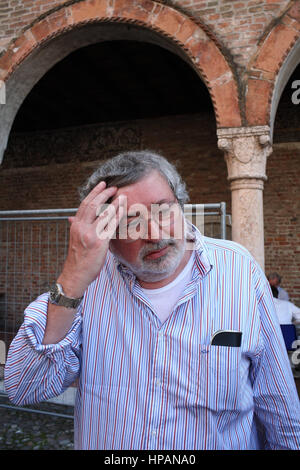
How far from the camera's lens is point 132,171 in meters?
1.18

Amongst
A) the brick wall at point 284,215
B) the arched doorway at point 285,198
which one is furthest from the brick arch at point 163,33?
the brick wall at point 284,215

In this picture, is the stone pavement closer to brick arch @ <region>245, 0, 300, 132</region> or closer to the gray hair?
the gray hair

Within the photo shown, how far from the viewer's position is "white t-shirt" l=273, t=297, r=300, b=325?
474 centimetres

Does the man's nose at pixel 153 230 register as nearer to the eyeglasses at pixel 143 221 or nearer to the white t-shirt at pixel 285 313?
the eyeglasses at pixel 143 221

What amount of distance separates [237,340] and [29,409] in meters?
3.52

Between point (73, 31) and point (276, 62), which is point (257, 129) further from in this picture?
point (73, 31)

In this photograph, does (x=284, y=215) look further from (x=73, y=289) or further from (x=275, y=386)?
(x=73, y=289)

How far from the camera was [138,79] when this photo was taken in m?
8.02

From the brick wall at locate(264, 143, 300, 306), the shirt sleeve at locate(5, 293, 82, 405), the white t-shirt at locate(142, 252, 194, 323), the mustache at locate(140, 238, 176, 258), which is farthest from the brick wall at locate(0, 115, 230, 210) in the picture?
the shirt sleeve at locate(5, 293, 82, 405)

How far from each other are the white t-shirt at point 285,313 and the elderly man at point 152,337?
11.9 feet

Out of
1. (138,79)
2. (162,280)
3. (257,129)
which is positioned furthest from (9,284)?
(162,280)

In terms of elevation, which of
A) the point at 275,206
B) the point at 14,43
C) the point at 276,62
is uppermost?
the point at 14,43

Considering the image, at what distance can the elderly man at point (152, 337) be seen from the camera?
1.09m

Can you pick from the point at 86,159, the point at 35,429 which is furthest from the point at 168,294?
the point at 86,159
